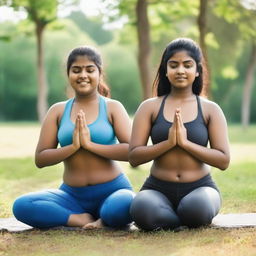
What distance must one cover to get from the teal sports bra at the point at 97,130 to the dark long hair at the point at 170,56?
490 millimetres

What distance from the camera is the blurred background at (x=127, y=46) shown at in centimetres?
1509

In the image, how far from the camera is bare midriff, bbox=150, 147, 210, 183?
4953mm

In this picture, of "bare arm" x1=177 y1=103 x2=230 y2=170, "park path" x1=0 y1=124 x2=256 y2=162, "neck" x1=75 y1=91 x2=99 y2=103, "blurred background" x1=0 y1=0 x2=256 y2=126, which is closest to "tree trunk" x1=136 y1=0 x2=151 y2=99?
"blurred background" x1=0 y1=0 x2=256 y2=126

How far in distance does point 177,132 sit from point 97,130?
2.35ft

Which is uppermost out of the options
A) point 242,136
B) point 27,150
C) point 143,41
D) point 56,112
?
point 143,41

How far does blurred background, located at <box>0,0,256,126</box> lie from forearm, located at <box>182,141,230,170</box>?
1390mm

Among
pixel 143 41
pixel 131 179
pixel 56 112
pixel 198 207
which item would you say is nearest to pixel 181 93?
pixel 198 207

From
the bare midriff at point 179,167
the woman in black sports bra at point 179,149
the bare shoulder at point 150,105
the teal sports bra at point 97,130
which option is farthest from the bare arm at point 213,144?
the teal sports bra at point 97,130

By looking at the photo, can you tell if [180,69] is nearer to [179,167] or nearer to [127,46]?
[179,167]

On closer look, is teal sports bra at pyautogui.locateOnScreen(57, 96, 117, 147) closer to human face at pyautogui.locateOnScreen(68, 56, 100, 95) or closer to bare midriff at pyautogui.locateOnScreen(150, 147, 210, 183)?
human face at pyautogui.locateOnScreen(68, 56, 100, 95)

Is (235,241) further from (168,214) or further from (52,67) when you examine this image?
(52,67)

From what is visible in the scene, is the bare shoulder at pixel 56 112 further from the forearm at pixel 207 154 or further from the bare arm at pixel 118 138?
the forearm at pixel 207 154

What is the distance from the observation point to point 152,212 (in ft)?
15.8

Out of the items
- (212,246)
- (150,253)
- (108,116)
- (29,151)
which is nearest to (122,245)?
(150,253)
